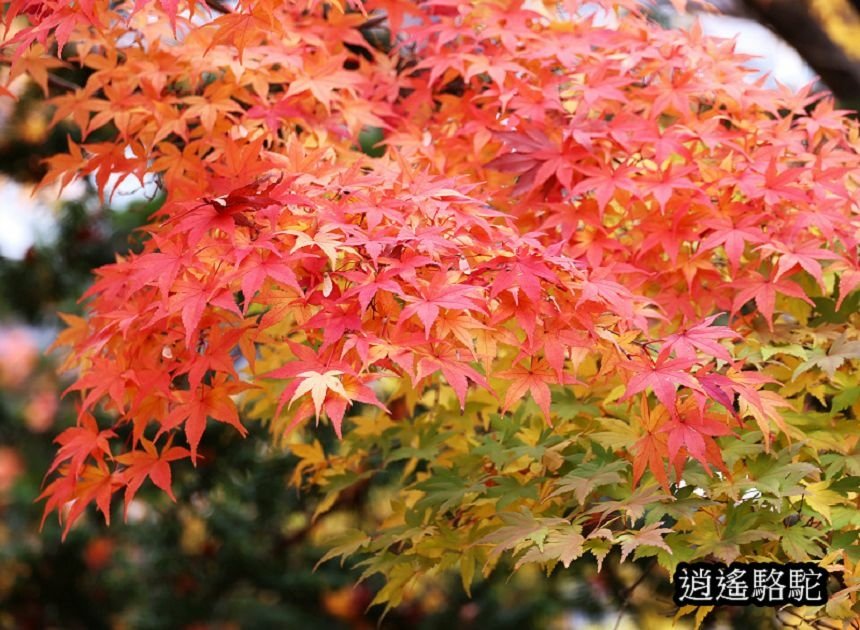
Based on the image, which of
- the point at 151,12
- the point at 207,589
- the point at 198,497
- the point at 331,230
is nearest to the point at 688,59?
the point at 331,230

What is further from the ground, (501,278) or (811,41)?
(501,278)

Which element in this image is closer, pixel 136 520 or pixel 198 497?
pixel 198 497

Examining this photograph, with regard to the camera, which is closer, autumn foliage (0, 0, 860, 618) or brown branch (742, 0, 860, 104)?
autumn foliage (0, 0, 860, 618)

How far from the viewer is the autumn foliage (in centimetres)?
166

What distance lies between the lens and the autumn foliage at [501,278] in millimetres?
1657

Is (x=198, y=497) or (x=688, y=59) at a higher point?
(x=688, y=59)

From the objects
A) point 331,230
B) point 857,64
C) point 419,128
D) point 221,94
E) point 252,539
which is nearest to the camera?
point 331,230

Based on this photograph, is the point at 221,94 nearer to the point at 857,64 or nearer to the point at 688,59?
the point at 688,59

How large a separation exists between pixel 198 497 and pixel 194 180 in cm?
192

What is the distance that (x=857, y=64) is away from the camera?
10.6 ft

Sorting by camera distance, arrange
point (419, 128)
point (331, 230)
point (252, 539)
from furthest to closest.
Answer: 1. point (252, 539)
2. point (419, 128)
3. point (331, 230)

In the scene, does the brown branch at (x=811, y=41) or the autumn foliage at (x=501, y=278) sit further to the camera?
the brown branch at (x=811, y=41)

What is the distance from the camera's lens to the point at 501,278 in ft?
5.34

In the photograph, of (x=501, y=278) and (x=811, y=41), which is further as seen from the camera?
(x=811, y=41)
